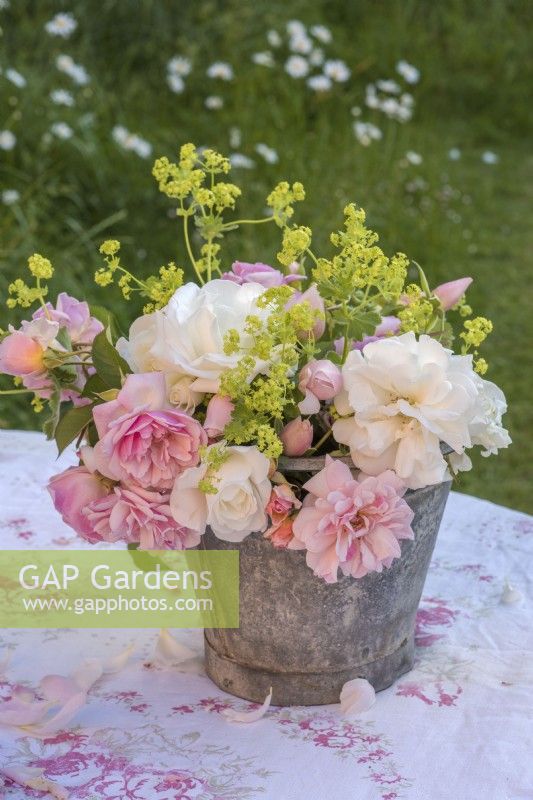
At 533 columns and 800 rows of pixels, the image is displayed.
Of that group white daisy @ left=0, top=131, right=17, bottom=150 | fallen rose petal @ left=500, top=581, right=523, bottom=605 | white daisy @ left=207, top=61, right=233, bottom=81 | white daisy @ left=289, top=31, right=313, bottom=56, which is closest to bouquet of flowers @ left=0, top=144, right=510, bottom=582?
fallen rose petal @ left=500, top=581, right=523, bottom=605

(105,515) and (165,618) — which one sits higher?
(105,515)

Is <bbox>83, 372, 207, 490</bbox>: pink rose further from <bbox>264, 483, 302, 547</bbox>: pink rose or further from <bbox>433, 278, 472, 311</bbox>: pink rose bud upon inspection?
<bbox>433, 278, 472, 311</bbox>: pink rose bud

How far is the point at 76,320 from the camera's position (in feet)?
3.94

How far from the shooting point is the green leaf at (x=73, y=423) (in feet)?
3.75

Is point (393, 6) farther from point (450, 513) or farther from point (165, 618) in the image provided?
point (165, 618)

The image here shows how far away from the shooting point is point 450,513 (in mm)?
1654

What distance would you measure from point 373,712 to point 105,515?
0.33m

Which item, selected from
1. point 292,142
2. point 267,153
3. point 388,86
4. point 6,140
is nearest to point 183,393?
point 6,140

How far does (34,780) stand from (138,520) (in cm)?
25

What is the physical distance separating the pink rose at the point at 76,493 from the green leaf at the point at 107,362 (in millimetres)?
90

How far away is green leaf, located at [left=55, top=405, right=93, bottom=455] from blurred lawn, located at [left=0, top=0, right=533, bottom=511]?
1.70m

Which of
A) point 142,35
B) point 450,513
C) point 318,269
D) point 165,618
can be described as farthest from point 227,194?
point 142,35

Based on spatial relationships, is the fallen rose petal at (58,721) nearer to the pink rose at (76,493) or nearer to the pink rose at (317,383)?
the pink rose at (76,493)

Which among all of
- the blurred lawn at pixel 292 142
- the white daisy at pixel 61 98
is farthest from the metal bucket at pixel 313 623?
the white daisy at pixel 61 98
